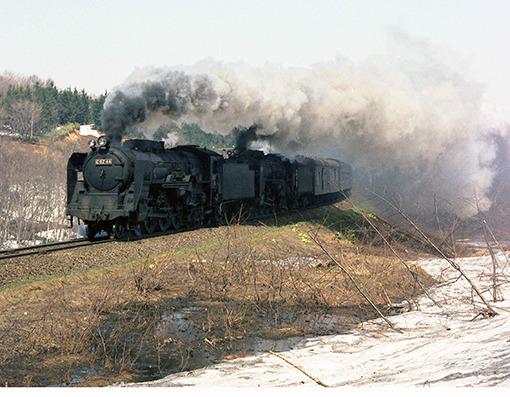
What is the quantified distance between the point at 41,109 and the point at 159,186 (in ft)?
259

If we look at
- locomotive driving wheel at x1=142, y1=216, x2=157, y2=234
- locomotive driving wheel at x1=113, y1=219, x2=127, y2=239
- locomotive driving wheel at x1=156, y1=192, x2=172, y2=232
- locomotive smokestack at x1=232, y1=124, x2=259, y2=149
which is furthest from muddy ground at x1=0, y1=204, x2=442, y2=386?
locomotive smokestack at x1=232, y1=124, x2=259, y2=149

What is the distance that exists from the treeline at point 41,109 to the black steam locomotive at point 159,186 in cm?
6804

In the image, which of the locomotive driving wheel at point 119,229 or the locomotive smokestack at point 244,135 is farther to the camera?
the locomotive smokestack at point 244,135

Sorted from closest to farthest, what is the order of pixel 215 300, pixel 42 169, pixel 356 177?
pixel 215 300, pixel 356 177, pixel 42 169

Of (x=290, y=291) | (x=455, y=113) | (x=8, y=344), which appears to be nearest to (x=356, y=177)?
(x=455, y=113)

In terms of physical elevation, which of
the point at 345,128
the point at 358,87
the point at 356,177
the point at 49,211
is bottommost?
the point at 49,211

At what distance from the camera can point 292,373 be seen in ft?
18.9

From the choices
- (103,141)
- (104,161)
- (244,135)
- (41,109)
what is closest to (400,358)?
(104,161)

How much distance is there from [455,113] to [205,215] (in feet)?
47.4

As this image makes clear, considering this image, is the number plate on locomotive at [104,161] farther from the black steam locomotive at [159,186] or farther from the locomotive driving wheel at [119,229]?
the locomotive driving wheel at [119,229]

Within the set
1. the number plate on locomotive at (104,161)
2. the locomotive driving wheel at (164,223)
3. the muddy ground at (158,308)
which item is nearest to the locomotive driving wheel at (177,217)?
the locomotive driving wheel at (164,223)

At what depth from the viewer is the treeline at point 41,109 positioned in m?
85.4

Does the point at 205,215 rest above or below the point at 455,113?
below

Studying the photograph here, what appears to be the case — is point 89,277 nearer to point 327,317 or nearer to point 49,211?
point 327,317
